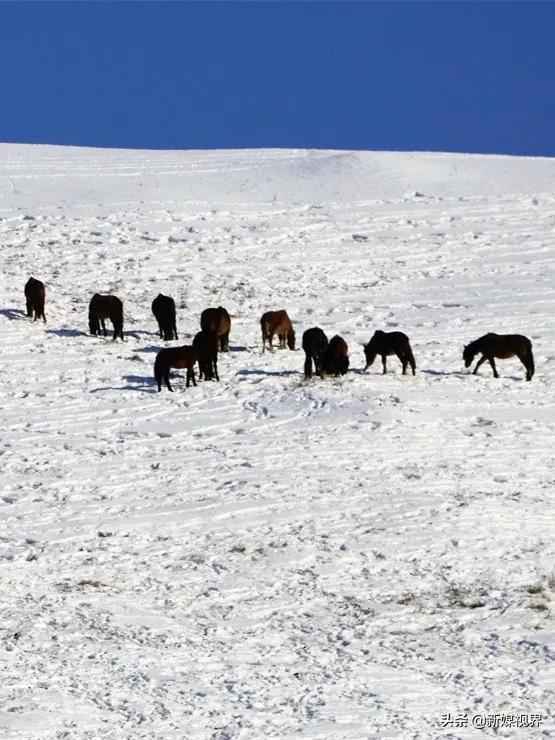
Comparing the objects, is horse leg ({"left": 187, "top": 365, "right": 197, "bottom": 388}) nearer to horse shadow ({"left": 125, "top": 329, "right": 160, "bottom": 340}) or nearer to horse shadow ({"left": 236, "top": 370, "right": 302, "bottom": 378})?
horse shadow ({"left": 236, "top": 370, "right": 302, "bottom": 378})

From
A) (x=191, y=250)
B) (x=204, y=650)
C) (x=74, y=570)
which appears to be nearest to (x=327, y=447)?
(x=74, y=570)

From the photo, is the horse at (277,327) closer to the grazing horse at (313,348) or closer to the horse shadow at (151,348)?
the horse shadow at (151,348)

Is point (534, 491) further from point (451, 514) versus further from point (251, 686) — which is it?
point (251, 686)

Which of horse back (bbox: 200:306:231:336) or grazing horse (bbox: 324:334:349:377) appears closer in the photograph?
grazing horse (bbox: 324:334:349:377)

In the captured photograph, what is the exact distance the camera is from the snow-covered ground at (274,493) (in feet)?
41.5

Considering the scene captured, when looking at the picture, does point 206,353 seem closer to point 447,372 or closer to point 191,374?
point 191,374

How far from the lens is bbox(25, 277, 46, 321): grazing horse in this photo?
2742 cm

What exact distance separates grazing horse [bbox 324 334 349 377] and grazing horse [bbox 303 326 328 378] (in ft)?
0.34

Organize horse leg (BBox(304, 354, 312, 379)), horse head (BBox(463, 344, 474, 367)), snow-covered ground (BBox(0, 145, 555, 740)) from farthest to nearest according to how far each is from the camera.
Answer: horse head (BBox(463, 344, 474, 367))
horse leg (BBox(304, 354, 312, 379))
snow-covered ground (BBox(0, 145, 555, 740))

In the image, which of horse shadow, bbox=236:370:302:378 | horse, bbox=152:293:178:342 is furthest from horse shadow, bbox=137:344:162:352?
horse shadow, bbox=236:370:302:378

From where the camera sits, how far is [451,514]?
17.6m

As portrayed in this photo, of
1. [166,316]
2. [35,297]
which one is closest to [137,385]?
[166,316]

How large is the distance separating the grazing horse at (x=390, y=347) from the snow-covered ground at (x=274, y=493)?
37cm

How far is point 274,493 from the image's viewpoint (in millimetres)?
18375
